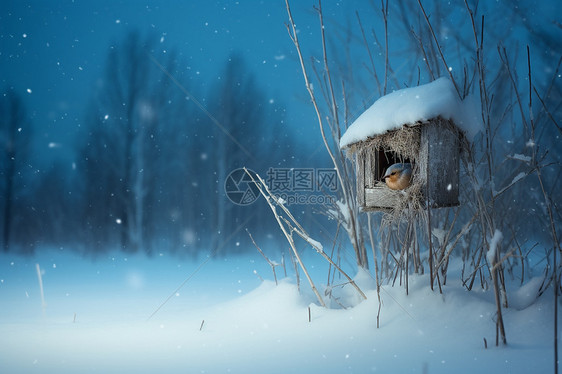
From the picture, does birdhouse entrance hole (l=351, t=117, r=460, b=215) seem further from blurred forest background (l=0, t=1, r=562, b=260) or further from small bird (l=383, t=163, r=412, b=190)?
blurred forest background (l=0, t=1, r=562, b=260)

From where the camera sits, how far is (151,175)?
10.3 metres

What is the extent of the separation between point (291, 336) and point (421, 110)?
1.78m

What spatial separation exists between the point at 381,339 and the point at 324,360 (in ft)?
1.31

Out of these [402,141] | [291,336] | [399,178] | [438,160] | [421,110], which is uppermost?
[421,110]

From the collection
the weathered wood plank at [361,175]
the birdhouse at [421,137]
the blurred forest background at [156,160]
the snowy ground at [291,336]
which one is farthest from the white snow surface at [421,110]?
the blurred forest background at [156,160]

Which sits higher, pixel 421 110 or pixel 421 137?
pixel 421 110

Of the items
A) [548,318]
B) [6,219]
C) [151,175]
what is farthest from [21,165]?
[548,318]

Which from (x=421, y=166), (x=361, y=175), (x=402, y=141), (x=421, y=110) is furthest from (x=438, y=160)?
(x=361, y=175)

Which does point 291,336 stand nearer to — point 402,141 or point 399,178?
point 399,178

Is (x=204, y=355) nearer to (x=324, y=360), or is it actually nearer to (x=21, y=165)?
(x=324, y=360)

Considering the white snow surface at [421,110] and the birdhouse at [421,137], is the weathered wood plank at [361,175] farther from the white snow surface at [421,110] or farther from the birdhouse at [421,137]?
the white snow surface at [421,110]

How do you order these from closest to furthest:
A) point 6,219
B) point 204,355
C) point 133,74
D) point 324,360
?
point 324,360 → point 204,355 → point 133,74 → point 6,219

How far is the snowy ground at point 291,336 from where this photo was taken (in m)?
2.12

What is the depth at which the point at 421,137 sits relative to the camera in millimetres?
2484
